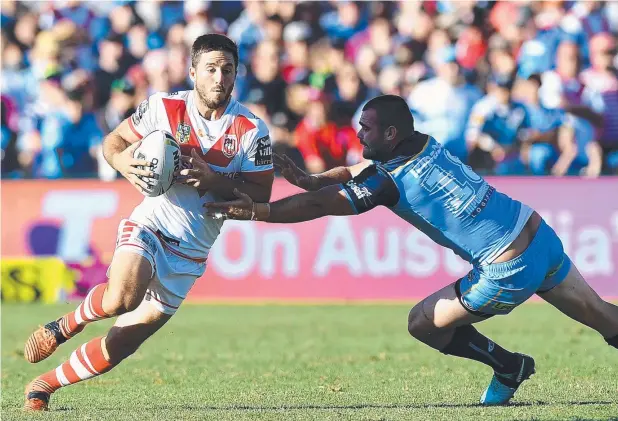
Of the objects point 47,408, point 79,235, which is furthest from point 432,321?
point 79,235

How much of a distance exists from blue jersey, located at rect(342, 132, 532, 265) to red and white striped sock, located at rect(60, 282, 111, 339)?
72.5 inches

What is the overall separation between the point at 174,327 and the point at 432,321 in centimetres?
641

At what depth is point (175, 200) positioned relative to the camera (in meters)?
8.20

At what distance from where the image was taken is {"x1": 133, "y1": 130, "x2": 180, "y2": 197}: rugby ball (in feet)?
25.3

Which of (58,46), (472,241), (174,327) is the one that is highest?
(58,46)

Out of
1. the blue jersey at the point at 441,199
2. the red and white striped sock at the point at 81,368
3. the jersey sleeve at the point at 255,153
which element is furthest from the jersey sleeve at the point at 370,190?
the red and white striped sock at the point at 81,368

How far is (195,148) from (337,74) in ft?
32.3

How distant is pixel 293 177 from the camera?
8.45 meters

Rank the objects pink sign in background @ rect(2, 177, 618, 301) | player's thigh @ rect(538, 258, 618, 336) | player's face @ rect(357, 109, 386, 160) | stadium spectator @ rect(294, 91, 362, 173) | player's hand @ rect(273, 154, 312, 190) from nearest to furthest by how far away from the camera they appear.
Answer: player's face @ rect(357, 109, 386, 160) → player's thigh @ rect(538, 258, 618, 336) → player's hand @ rect(273, 154, 312, 190) → pink sign in background @ rect(2, 177, 618, 301) → stadium spectator @ rect(294, 91, 362, 173)

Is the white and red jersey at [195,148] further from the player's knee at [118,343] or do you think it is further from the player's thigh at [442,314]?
the player's thigh at [442,314]

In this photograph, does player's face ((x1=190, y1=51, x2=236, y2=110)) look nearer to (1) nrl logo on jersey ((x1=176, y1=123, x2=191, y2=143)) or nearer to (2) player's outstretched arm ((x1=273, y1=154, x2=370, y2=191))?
(1) nrl logo on jersey ((x1=176, y1=123, x2=191, y2=143))

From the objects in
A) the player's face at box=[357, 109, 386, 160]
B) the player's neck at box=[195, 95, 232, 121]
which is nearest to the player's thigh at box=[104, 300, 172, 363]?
the player's neck at box=[195, 95, 232, 121]

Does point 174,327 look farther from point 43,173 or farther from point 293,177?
point 293,177

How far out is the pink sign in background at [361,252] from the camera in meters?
16.2
